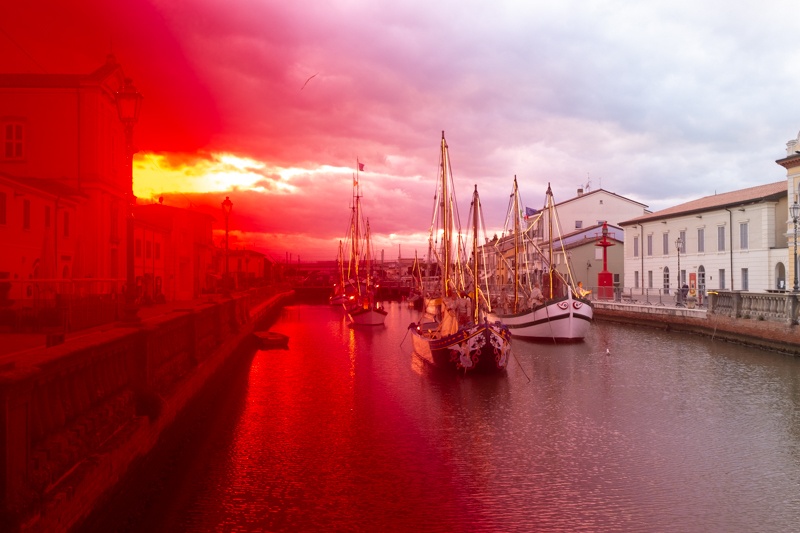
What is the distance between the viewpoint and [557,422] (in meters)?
18.9

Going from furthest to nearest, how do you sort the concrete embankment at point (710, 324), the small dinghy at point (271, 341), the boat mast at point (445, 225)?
the small dinghy at point (271, 341) < the boat mast at point (445, 225) < the concrete embankment at point (710, 324)

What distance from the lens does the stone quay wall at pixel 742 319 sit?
100 ft

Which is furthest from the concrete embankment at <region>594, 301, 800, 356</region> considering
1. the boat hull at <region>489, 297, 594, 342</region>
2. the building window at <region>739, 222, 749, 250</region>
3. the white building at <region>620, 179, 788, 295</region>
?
the building window at <region>739, 222, 749, 250</region>

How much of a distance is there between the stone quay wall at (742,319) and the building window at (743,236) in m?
10.1

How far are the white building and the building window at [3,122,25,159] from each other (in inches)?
1870

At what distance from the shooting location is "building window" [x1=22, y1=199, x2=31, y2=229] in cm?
2922

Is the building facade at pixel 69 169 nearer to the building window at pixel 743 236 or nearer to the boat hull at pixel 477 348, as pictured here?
the boat hull at pixel 477 348

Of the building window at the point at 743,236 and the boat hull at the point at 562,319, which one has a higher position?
the building window at the point at 743,236

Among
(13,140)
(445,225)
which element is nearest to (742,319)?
(445,225)

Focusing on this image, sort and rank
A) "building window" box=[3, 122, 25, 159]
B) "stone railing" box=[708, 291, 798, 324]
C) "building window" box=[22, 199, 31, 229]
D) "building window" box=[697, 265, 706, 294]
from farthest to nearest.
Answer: "building window" box=[697, 265, 706, 294], "building window" box=[3, 122, 25, 159], "stone railing" box=[708, 291, 798, 324], "building window" box=[22, 199, 31, 229]

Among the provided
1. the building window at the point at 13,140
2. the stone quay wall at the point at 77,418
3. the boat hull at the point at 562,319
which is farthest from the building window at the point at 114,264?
the stone quay wall at the point at 77,418

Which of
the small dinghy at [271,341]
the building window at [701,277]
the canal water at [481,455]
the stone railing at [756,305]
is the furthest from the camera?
the building window at [701,277]

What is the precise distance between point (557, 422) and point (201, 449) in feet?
31.7

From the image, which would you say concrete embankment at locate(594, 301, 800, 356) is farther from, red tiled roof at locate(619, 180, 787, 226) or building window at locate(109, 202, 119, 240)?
building window at locate(109, 202, 119, 240)
